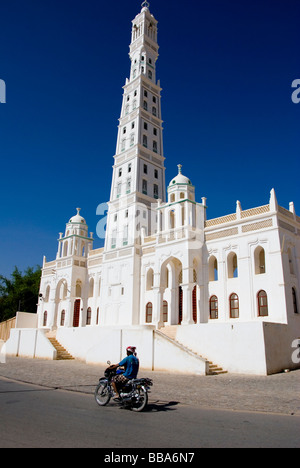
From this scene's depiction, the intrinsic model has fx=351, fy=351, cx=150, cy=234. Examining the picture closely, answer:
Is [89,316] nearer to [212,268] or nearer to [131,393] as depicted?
[212,268]

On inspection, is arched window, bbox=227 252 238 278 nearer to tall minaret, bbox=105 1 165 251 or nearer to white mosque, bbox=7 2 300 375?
white mosque, bbox=7 2 300 375

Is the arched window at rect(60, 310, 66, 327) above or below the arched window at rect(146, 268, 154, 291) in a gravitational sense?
below

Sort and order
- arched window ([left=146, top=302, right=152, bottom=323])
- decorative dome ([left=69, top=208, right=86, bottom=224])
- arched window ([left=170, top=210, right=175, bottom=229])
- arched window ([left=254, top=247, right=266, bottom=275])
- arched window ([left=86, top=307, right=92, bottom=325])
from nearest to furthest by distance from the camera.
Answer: arched window ([left=254, top=247, right=266, bottom=275])
arched window ([left=146, top=302, right=152, bottom=323])
arched window ([left=170, top=210, right=175, bottom=229])
arched window ([left=86, top=307, right=92, bottom=325])
decorative dome ([left=69, top=208, right=86, bottom=224])

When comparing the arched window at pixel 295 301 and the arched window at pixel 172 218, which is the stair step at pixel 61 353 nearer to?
the arched window at pixel 172 218

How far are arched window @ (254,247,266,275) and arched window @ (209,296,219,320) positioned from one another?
3.24 metres

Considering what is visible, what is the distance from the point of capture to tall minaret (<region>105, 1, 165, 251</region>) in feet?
98.3

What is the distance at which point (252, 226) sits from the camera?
824 inches

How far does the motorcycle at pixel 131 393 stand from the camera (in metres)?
7.71

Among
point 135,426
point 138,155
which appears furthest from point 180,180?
point 135,426

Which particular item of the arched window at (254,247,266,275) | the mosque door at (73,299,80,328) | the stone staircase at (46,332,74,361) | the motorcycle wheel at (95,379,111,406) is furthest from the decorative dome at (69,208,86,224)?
the motorcycle wheel at (95,379,111,406)

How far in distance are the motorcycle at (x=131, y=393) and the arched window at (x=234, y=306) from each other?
555 inches

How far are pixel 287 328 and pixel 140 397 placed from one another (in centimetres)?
1234
